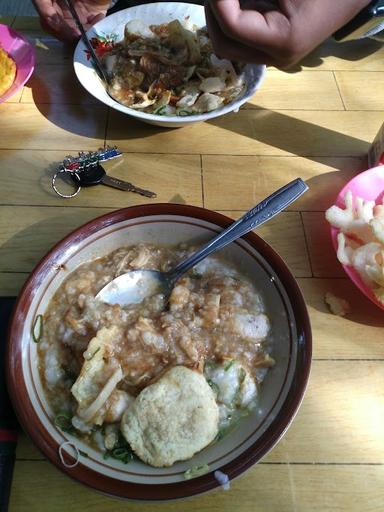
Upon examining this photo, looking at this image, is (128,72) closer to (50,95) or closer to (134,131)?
(134,131)

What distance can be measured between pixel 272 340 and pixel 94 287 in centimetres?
47

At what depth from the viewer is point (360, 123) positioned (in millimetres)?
1599

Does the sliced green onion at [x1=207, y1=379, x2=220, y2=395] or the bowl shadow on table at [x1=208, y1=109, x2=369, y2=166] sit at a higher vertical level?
the bowl shadow on table at [x1=208, y1=109, x2=369, y2=166]

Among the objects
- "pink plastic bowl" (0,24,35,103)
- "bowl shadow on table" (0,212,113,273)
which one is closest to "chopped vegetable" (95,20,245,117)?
"pink plastic bowl" (0,24,35,103)

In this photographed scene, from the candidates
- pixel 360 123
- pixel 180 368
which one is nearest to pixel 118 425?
pixel 180 368

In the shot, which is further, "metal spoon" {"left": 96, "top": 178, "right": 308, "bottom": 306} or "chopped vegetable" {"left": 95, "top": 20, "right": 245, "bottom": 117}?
"chopped vegetable" {"left": 95, "top": 20, "right": 245, "bottom": 117}

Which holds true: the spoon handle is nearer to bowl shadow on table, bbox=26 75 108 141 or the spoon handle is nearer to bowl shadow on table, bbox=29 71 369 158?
bowl shadow on table, bbox=29 71 369 158

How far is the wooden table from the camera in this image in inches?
35.4

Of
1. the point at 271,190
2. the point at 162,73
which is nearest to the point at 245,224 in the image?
the point at 271,190

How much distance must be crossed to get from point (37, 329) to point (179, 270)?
1.24 ft

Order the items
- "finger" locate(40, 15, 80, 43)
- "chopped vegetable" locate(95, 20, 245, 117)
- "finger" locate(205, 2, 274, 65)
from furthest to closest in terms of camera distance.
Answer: "finger" locate(40, 15, 80, 43)
"chopped vegetable" locate(95, 20, 245, 117)
"finger" locate(205, 2, 274, 65)

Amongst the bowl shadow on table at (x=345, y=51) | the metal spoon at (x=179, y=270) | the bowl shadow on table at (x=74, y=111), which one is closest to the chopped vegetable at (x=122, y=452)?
the metal spoon at (x=179, y=270)

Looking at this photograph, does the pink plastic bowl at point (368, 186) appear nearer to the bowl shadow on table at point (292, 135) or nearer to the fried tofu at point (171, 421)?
the bowl shadow on table at point (292, 135)

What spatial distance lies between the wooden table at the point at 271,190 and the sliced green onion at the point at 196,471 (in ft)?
0.42
